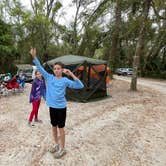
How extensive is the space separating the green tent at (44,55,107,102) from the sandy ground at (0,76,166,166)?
176cm

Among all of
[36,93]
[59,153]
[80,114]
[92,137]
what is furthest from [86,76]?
[59,153]

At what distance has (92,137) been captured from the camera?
233 inches

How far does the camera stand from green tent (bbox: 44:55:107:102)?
11047 millimetres

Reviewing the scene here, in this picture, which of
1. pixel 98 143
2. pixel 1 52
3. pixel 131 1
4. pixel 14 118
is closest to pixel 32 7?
pixel 1 52

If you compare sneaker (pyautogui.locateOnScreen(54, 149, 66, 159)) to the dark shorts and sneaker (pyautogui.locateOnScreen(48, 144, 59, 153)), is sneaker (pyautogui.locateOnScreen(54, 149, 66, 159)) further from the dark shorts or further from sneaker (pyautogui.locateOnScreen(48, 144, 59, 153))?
the dark shorts

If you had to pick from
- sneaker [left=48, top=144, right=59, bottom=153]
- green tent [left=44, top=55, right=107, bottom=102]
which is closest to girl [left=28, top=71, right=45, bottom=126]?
sneaker [left=48, top=144, right=59, bottom=153]

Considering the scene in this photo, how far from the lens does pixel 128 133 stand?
21.0 feet

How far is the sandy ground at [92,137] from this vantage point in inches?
185

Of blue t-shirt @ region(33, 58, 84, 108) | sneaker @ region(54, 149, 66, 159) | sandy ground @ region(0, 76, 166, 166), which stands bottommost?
sandy ground @ region(0, 76, 166, 166)

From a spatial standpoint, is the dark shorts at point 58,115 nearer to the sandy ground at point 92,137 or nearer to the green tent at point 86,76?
the sandy ground at point 92,137

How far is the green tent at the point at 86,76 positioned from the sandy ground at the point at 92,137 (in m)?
1.76

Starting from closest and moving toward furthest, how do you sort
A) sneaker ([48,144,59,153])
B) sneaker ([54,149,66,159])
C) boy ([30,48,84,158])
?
boy ([30,48,84,158]) < sneaker ([54,149,66,159]) < sneaker ([48,144,59,153])

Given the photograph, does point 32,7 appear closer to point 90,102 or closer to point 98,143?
point 90,102

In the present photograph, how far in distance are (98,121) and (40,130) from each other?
191 cm
